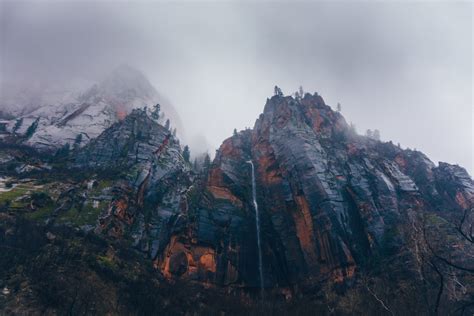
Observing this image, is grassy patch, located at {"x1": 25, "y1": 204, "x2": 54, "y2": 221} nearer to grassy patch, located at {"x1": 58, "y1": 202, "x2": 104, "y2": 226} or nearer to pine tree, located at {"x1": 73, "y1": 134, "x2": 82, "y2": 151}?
grassy patch, located at {"x1": 58, "y1": 202, "x2": 104, "y2": 226}

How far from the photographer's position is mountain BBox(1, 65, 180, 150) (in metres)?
140

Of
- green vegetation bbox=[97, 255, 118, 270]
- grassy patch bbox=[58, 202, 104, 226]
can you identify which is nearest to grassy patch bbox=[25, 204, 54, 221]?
grassy patch bbox=[58, 202, 104, 226]

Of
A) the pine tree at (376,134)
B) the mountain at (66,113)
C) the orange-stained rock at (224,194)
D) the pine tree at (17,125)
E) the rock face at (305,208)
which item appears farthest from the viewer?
the pine tree at (376,134)

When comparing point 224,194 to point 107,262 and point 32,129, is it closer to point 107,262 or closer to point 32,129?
point 107,262

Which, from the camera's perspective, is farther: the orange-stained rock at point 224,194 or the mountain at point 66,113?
the mountain at point 66,113

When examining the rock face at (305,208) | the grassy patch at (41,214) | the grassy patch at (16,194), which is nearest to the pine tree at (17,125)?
the grassy patch at (16,194)

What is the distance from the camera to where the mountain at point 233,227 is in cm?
6231

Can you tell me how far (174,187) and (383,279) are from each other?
61616 mm

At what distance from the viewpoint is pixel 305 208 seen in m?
86.6

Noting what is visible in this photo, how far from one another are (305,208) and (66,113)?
138467 mm

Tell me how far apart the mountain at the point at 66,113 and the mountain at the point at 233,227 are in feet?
73.0

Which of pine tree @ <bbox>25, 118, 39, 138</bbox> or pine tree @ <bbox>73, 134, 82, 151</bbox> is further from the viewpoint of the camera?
pine tree @ <bbox>25, 118, 39, 138</bbox>

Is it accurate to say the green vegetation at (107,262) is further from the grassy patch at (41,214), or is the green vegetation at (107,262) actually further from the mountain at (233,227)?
the grassy patch at (41,214)

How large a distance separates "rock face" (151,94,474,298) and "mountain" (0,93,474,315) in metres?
0.35
